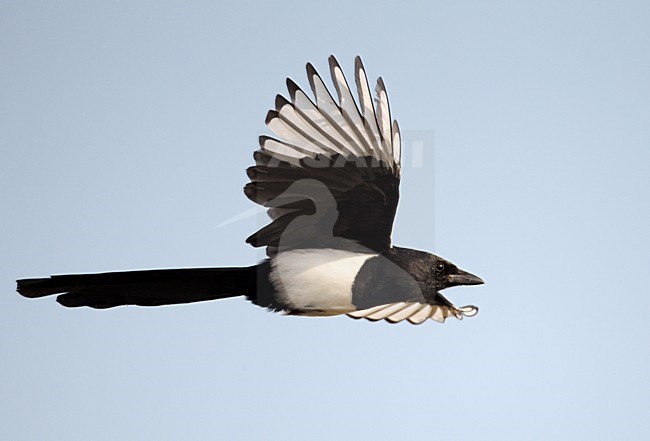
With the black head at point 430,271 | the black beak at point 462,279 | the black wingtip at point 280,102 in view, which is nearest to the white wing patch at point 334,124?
the black wingtip at point 280,102

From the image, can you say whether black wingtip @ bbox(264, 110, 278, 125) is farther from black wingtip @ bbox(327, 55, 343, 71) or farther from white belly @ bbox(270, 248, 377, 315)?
white belly @ bbox(270, 248, 377, 315)

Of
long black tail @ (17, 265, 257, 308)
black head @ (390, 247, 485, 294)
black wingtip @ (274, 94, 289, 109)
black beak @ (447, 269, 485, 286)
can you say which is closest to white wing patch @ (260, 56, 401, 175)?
black wingtip @ (274, 94, 289, 109)

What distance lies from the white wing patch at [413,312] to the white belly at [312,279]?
0.13 metres

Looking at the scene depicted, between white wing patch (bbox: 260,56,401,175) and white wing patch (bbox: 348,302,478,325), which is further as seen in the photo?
white wing patch (bbox: 348,302,478,325)

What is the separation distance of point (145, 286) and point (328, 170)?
0.69 metres

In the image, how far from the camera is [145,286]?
2.62 metres

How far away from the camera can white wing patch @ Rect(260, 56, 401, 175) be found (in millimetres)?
2531

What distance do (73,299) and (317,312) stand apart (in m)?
0.78

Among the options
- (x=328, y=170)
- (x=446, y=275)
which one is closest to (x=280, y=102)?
(x=328, y=170)

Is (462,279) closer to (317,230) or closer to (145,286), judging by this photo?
(317,230)

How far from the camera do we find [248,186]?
2602 millimetres

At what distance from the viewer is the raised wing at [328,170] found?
256cm

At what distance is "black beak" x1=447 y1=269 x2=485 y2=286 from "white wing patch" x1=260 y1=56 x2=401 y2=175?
59cm

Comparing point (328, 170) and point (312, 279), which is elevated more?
point (328, 170)
